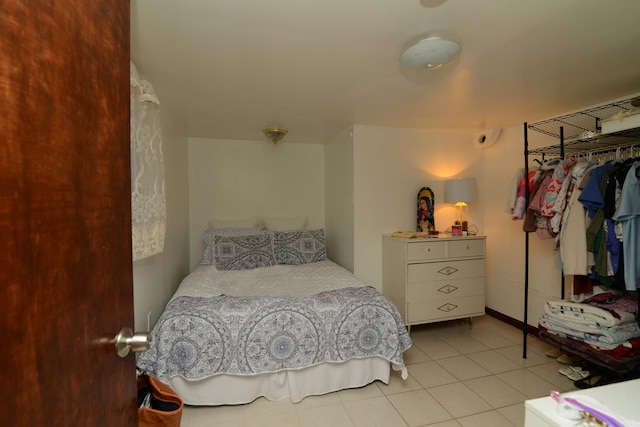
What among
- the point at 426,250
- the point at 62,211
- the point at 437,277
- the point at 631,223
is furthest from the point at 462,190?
the point at 62,211

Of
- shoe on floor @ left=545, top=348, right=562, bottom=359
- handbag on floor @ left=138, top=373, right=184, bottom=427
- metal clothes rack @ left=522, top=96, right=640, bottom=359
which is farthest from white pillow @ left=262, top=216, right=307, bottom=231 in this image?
shoe on floor @ left=545, top=348, right=562, bottom=359

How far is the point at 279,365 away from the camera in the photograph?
188 centimetres

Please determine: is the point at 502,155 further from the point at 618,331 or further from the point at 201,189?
the point at 201,189

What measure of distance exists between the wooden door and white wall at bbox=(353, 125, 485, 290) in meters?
2.63

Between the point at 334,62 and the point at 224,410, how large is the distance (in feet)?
7.67

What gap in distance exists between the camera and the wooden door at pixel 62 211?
14.8 inches

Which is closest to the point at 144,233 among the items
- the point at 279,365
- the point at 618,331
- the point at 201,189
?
the point at 279,365

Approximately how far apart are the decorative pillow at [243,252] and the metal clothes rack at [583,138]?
249 centimetres

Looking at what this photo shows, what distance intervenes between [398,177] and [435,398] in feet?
7.06

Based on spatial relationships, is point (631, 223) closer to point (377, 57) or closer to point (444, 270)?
point (444, 270)

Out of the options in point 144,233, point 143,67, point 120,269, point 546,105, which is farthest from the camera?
→ point 546,105

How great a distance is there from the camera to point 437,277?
2838 mm

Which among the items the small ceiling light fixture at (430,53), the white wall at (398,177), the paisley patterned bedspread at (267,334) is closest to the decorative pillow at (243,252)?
the paisley patterned bedspread at (267,334)

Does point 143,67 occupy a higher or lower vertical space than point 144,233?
higher
